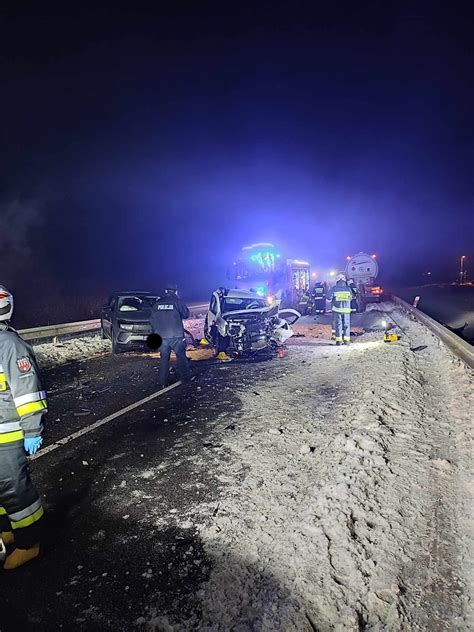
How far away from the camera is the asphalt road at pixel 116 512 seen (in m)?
2.45

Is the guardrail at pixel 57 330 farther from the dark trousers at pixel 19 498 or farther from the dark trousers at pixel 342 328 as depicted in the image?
the dark trousers at pixel 19 498

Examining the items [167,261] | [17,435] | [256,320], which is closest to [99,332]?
[256,320]

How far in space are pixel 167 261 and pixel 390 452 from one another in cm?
6856

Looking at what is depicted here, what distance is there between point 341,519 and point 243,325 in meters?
6.87

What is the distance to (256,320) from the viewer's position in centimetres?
998

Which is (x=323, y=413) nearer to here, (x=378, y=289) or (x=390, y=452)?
(x=390, y=452)

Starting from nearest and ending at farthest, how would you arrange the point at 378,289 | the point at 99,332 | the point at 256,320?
the point at 256,320, the point at 99,332, the point at 378,289

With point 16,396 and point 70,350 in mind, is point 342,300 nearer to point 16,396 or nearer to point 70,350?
point 70,350

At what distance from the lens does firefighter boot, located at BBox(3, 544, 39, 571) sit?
2.80m

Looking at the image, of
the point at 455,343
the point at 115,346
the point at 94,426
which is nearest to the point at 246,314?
the point at 115,346

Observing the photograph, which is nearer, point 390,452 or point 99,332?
point 390,452

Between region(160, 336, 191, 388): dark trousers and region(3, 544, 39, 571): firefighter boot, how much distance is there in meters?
4.66

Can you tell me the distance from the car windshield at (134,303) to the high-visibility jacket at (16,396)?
26.7 feet

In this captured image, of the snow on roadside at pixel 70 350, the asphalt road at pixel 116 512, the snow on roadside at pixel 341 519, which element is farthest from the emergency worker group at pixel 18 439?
the snow on roadside at pixel 70 350
